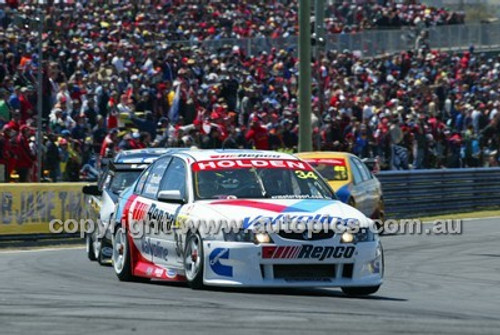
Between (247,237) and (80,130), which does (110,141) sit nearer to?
(80,130)

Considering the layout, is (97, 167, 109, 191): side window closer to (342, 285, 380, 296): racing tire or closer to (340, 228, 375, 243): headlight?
(342, 285, 380, 296): racing tire

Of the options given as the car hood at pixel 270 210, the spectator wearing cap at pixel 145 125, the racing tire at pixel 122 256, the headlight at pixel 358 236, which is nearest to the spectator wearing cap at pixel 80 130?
the spectator wearing cap at pixel 145 125

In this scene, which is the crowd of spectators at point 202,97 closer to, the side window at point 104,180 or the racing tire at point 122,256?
the side window at point 104,180

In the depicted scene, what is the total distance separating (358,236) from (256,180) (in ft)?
4.65

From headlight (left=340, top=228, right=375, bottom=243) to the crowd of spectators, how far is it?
12.0 metres

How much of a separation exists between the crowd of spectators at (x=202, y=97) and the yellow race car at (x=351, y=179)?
2.26m

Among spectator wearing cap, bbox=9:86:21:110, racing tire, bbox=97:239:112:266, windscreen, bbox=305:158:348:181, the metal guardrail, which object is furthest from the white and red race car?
the metal guardrail

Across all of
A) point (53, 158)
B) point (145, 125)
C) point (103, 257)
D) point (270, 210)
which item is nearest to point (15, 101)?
point (53, 158)

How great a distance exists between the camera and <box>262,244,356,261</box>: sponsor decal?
11.5m

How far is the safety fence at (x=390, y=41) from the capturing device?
126 ft

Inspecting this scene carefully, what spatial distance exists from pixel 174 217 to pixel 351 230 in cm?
182

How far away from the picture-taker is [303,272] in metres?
11.6

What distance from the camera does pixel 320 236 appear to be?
1163 centimetres

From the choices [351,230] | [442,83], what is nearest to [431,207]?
[442,83]
